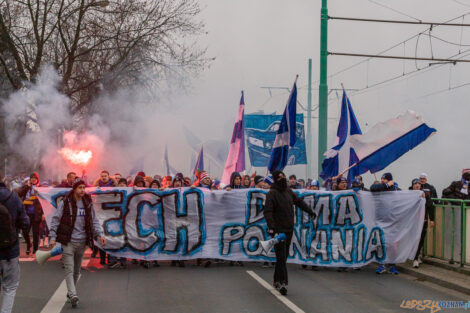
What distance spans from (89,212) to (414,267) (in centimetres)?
644

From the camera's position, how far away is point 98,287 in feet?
32.1

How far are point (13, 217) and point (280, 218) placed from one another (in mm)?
3908

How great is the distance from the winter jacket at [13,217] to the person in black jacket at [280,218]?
140 inches

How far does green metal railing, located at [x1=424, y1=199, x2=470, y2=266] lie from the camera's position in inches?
453

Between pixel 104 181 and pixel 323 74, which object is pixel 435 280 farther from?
pixel 323 74

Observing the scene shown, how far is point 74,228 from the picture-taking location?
332 inches

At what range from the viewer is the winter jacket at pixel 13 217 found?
6669 mm

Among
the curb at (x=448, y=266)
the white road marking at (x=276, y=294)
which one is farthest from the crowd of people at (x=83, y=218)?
the curb at (x=448, y=266)

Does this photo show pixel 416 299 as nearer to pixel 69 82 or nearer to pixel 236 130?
pixel 236 130

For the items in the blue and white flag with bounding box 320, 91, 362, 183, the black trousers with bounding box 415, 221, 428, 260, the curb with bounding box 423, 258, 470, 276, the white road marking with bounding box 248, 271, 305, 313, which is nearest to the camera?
the white road marking with bounding box 248, 271, 305, 313

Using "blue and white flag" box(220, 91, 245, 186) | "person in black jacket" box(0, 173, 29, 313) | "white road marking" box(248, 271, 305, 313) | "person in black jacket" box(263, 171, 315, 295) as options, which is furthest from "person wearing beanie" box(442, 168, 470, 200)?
"person in black jacket" box(0, 173, 29, 313)

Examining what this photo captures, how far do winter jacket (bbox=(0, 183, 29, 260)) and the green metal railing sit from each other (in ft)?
24.9

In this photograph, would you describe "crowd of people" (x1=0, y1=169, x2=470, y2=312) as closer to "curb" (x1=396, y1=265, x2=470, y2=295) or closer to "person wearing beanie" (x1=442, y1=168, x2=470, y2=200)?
"person wearing beanie" (x1=442, y1=168, x2=470, y2=200)

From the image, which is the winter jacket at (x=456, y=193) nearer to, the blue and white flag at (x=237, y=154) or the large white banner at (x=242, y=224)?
the large white banner at (x=242, y=224)
